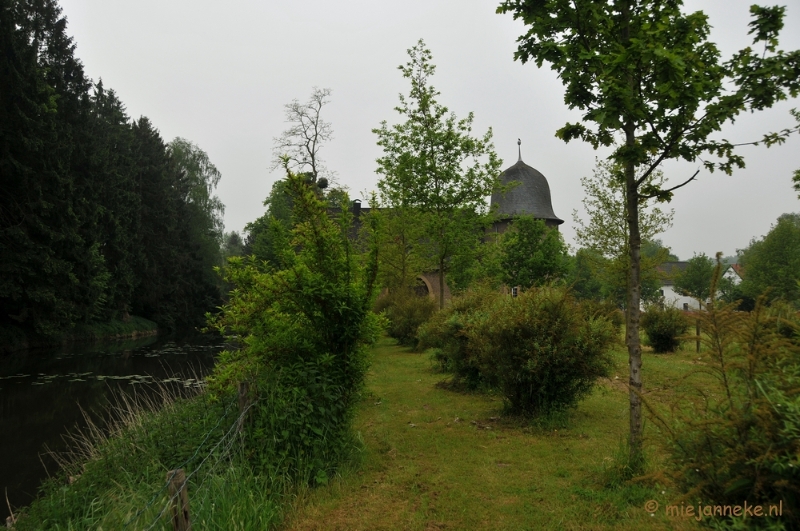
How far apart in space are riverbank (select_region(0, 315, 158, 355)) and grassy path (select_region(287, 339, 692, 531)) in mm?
22325

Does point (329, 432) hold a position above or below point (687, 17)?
below

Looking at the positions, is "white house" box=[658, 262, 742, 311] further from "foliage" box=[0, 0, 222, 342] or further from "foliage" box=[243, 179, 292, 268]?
"foliage" box=[0, 0, 222, 342]

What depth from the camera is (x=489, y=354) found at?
299 inches

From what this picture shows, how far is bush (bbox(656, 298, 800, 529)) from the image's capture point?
2.53 metres

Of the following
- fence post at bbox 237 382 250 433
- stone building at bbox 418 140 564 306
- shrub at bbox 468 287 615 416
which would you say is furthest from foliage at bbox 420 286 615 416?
stone building at bbox 418 140 564 306

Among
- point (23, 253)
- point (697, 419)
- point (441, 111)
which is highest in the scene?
point (441, 111)

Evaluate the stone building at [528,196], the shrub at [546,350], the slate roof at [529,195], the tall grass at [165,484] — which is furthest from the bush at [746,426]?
the slate roof at [529,195]

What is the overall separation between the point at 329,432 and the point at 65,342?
2845 centimetres

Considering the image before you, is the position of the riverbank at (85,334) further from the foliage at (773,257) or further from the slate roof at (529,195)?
the foliage at (773,257)

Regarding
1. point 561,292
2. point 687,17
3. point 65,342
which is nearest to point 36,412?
point 561,292

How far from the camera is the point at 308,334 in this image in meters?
6.09

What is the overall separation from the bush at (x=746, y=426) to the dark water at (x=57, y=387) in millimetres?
8292

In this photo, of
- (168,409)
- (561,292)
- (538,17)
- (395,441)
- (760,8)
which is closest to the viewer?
(760,8)

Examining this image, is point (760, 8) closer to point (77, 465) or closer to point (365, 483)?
point (365, 483)
